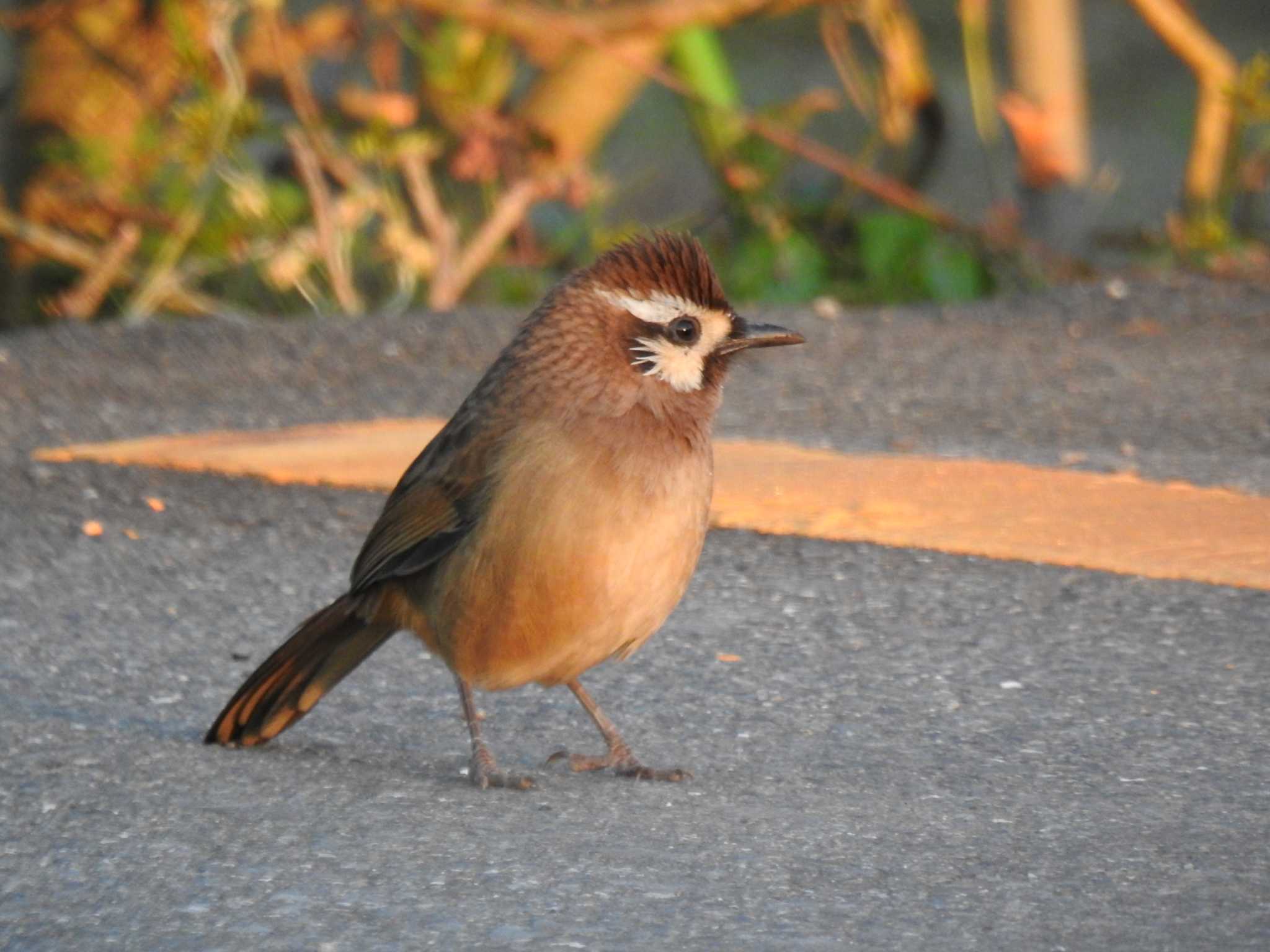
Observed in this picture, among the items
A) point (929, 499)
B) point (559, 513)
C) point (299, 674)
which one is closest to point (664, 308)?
point (559, 513)

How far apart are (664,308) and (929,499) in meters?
2.20

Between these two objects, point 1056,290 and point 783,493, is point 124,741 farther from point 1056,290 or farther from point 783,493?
point 1056,290

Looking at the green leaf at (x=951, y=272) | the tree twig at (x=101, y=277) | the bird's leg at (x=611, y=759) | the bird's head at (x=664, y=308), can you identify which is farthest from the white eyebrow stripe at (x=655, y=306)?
the green leaf at (x=951, y=272)

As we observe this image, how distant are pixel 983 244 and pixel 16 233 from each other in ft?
15.8

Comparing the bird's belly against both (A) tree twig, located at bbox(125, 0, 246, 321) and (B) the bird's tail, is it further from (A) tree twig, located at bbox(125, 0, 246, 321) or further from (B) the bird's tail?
(A) tree twig, located at bbox(125, 0, 246, 321)

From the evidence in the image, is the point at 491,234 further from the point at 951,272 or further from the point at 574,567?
the point at 574,567

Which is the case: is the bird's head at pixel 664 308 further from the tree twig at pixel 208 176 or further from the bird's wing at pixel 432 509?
the tree twig at pixel 208 176

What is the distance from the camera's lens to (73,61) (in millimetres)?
11227

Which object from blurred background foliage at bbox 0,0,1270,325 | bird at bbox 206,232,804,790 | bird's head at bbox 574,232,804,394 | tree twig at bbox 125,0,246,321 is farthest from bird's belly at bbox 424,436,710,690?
blurred background foliage at bbox 0,0,1270,325

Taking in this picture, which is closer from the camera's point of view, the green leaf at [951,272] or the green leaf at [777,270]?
the green leaf at [777,270]

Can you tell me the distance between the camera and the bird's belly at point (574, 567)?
13.3ft

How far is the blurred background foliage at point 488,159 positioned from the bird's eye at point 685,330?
5.76 m

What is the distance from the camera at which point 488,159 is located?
33.6ft

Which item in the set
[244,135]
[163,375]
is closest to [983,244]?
[244,135]
